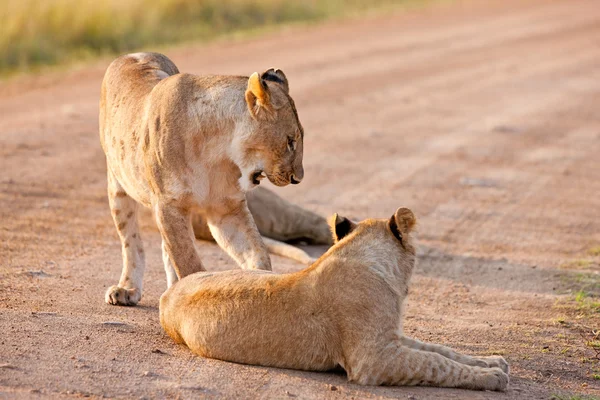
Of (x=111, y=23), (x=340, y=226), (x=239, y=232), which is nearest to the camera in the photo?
(x=340, y=226)

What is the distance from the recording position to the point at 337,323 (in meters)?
5.02

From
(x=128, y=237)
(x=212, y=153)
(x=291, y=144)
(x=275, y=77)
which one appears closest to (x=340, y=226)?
(x=291, y=144)

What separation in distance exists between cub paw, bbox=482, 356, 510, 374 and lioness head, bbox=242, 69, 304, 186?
1.39 m

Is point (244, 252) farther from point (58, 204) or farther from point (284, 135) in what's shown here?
point (58, 204)

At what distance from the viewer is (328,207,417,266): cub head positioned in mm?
5273

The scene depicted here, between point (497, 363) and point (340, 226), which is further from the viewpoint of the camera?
point (340, 226)

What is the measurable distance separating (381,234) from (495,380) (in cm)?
85

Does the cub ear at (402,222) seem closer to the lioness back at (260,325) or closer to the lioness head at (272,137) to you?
the lioness back at (260,325)

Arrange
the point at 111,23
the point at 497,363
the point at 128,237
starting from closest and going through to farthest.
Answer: the point at 497,363
the point at 128,237
the point at 111,23

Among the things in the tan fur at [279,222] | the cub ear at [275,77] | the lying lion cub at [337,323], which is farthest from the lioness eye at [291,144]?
the tan fur at [279,222]

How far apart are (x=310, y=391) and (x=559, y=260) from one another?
359 cm

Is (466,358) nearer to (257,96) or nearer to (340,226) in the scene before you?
(340,226)

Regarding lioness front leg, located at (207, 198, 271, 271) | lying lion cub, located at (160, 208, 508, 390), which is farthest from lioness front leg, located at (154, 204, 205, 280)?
lying lion cub, located at (160, 208, 508, 390)

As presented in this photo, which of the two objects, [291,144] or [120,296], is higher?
[291,144]
